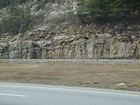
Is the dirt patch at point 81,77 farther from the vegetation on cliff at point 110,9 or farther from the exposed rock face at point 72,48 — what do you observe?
the vegetation on cliff at point 110,9

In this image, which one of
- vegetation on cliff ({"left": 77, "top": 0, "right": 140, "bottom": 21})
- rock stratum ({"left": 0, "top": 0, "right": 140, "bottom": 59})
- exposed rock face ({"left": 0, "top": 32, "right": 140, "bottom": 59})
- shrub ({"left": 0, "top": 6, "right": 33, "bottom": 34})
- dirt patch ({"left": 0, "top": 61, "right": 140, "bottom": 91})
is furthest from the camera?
shrub ({"left": 0, "top": 6, "right": 33, "bottom": 34})

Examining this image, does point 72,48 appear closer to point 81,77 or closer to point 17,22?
point 17,22

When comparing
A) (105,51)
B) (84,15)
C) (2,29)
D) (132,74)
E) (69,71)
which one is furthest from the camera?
(2,29)

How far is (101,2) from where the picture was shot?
98.1ft

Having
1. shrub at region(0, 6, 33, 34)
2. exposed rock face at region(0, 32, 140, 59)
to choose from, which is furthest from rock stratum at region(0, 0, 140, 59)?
shrub at region(0, 6, 33, 34)

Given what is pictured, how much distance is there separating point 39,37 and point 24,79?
15596 mm

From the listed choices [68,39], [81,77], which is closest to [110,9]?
[68,39]

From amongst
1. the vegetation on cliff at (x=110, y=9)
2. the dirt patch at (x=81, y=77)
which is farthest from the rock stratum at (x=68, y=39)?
the dirt patch at (x=81, y=77)

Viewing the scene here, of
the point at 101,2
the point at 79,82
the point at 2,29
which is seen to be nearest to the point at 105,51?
the point at 101,2

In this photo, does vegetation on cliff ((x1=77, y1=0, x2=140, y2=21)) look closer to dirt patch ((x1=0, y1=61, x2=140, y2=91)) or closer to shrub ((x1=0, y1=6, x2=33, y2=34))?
shrub ((x1=0, y1=6, x2=33, y2=34))

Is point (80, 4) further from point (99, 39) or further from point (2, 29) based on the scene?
point (2, 29)

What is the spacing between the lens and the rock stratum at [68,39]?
28.2 metres

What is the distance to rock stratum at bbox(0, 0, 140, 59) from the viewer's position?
28250 millimetres

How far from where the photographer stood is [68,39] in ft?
102
